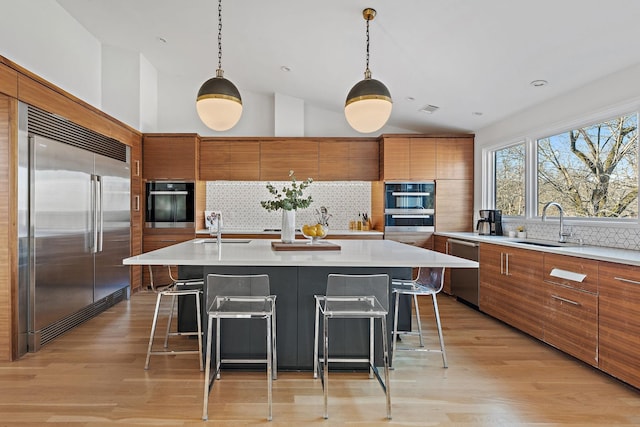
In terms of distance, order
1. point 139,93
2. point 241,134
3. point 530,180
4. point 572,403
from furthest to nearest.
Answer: point 241,134, point 139,93, point 530,180, point 572,403

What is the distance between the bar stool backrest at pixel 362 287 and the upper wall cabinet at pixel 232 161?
3.70m

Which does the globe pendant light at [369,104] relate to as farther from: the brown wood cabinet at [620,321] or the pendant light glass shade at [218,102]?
the brown wood cabinet at [620,321]

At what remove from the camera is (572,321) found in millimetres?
2857

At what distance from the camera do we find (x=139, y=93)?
534cm

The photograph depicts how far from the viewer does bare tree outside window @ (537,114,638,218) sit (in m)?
3.17

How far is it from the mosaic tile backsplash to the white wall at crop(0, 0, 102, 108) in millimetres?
2157

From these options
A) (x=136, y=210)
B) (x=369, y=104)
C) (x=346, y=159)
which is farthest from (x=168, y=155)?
(x=369, y=104)

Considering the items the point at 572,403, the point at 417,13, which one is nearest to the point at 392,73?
the point at 417,13

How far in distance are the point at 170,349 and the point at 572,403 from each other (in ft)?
9.52

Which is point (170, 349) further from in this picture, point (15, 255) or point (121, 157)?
point (121, 157)

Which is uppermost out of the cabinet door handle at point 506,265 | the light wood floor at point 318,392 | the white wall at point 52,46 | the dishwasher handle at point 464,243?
the white wall at point 52,46

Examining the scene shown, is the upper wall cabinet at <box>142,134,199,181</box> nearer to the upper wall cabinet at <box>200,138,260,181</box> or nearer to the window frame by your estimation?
the upper wall cabinet at <box>200,138,260,181</box>

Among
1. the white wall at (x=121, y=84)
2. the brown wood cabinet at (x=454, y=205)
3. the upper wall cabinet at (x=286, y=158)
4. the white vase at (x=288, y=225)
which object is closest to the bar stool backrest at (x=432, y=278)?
the white vase at (x=288, y=225)

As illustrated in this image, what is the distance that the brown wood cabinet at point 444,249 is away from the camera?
5.02 metres
